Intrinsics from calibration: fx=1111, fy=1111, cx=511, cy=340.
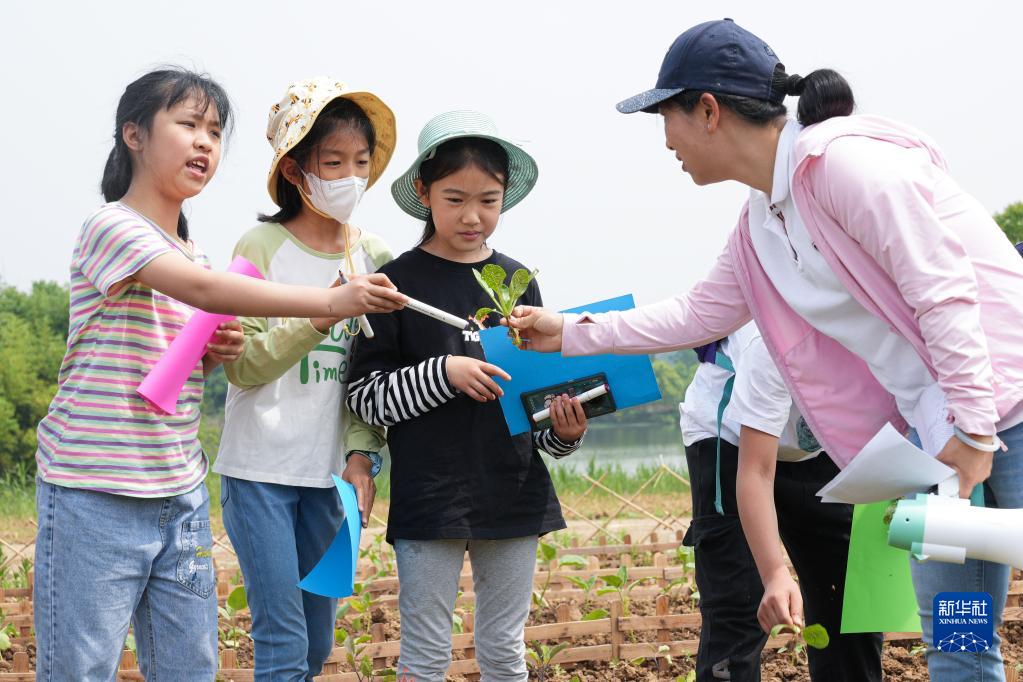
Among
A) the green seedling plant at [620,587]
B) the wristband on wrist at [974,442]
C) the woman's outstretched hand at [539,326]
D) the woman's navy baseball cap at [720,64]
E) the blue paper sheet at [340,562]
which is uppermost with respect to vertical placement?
the woman's navy baseball cap at [720,64]

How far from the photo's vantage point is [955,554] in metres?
1.84

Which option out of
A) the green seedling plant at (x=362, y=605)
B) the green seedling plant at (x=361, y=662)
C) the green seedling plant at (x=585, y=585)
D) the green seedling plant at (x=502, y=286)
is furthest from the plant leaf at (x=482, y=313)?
the green seedling plant at (x=585, y=585)

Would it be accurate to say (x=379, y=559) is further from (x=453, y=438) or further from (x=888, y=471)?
(x=888, y=471)

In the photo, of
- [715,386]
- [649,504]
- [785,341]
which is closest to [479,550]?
[715,386]

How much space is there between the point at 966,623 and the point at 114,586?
63.4 inches

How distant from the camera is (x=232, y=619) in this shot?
13.3ft

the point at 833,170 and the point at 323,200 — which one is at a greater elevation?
the point at 323,200

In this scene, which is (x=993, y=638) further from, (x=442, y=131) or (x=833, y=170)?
(x=442, y=131)

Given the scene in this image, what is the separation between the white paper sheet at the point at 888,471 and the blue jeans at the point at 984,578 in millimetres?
139

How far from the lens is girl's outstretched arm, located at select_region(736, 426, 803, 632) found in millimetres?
2209

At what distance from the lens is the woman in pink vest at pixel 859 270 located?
1.84 metres

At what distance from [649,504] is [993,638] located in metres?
5.38

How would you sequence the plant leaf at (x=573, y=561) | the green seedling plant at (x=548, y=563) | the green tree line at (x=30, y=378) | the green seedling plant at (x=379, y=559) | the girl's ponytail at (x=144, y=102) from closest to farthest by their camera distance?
the girl's ponytail at (x=144, y=102) → the green seedling plant at (x=548, y=563) → the plant leaf at (x=573, y=561) → the green seedling plant at (x=379, y=559) → the green tree line at (x=30, y=378)

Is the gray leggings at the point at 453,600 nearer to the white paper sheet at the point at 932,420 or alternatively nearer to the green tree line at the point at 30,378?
the white paper sheet at the point at 932,420
